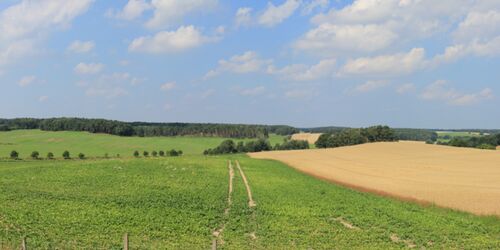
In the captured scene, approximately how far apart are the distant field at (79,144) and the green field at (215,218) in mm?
78951

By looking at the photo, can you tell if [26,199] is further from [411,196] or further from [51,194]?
[411,196]

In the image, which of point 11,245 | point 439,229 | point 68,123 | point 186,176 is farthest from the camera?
point 68,123

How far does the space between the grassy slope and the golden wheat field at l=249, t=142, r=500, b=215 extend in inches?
181

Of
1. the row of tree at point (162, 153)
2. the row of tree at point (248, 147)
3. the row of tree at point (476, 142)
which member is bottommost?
the row of tree at point (162, 153)

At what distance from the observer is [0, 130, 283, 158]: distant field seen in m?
127

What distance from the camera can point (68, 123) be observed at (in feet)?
639

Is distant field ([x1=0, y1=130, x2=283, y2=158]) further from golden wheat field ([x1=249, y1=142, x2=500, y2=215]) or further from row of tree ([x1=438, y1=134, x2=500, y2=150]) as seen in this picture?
row of tree ([x1=438, y1=134, x2=500, y2=150])

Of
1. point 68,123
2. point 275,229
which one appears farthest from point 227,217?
Result: point 68,123

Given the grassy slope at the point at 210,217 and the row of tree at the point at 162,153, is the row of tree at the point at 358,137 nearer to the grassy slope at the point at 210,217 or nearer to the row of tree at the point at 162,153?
the row of tree at the point at 162,153

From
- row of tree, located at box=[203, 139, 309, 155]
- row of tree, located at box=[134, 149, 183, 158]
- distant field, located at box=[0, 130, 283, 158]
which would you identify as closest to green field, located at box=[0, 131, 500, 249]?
Result: row of tree, located at box=[134, 149, 183, 158]

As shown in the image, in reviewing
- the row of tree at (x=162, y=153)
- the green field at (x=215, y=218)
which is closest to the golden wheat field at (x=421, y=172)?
the green field at (x=215, y=218)

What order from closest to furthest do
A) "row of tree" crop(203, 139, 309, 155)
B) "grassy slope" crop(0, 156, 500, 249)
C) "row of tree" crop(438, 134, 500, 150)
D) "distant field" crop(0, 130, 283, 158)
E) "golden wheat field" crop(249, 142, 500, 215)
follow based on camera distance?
"grassy slope" crop(0, 156, 500, 249) < "golden wheat field" crop(249, 142, 500, 215) < "row of tree" crop(438, 134, 500, 150) < "distant field" crop(0, 130, 283, 158) < "row of tree" crop(203, 139, 309, 155)

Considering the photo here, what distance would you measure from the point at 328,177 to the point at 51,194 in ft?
118

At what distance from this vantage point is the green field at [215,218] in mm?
24203
